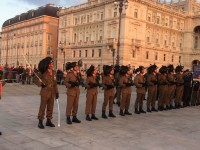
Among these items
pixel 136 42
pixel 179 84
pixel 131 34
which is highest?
pixel 131 34

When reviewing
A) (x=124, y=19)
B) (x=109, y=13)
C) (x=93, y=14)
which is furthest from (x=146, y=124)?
(x=93, y=14)

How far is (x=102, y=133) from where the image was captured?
25.0 feet

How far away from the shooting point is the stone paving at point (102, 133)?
643 centimetres

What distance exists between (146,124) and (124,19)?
4296cm

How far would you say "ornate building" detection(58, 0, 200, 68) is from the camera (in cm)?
5181

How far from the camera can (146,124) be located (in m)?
9.16

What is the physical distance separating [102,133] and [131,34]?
45.2 m

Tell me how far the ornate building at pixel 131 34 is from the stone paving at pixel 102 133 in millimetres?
40511

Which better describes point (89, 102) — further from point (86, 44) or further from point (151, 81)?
point (86, 44)

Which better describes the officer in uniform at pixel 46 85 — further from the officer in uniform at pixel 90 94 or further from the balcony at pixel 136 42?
the balcony at pixel 136 42

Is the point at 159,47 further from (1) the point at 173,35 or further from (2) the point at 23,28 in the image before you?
(2) the point at 23,28

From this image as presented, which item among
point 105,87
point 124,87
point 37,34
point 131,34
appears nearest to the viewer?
point 105,87

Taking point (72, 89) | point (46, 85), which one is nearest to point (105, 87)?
point (72, 89)

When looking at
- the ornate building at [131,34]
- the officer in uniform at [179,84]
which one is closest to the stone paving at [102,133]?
the officer in uniform at [179,84]
